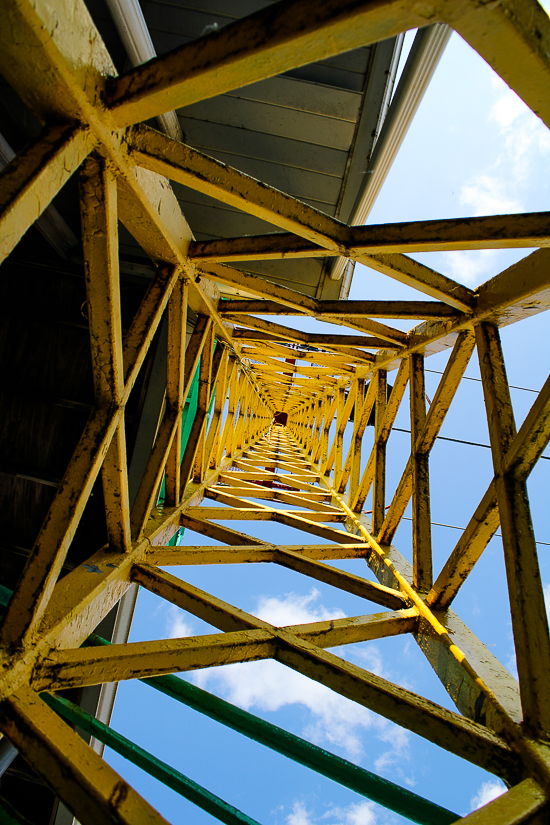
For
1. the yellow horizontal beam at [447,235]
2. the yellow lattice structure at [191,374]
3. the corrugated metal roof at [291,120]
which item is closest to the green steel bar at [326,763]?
the yellow lattice structure at [191,374]

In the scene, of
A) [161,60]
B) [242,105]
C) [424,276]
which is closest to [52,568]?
[161,60]

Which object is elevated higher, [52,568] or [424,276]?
[424,276]

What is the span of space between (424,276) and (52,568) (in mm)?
2770

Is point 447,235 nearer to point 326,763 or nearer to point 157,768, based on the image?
point 326,763

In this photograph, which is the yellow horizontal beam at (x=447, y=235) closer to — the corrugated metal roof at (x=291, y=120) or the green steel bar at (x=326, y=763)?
the corrugated metal roof at (x=291, y=120)

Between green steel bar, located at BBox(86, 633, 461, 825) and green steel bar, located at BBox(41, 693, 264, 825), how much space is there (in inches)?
9.0

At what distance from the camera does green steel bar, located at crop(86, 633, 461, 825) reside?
62.2 inches

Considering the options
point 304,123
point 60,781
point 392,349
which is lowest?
point 60,781

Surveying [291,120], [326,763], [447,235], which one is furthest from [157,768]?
[291,120]

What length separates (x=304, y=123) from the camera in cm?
384

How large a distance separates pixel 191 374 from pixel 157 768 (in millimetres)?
2883

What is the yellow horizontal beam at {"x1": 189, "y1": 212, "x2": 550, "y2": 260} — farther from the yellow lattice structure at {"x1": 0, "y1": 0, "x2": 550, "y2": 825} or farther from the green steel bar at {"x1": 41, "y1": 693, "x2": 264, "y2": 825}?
the green steel bar at {"x1": 41, "y1": 693, "x2": 264, "y2": 825}

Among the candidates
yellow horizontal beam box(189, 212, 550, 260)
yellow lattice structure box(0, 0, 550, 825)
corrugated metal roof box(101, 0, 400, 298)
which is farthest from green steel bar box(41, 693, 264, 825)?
corrugated metal roof box(101, 0, 400, 298)

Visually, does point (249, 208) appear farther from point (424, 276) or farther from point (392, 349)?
point (392, 349)
